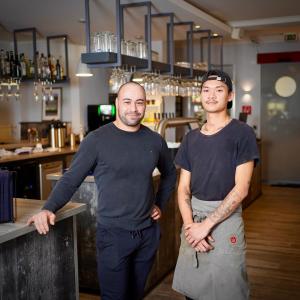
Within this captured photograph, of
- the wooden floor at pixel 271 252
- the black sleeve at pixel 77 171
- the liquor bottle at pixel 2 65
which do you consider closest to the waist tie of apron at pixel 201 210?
the black sleeve at pixel 77 171

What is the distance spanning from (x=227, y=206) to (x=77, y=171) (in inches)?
31.5

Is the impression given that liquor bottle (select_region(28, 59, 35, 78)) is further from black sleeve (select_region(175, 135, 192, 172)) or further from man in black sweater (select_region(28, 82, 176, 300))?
black sleeve (select_region(175, 135, 192, 172))

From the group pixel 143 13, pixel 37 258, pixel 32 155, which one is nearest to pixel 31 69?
pixel 32 155

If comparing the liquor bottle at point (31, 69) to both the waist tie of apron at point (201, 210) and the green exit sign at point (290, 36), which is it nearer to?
the green exit sign at point (290, 36)

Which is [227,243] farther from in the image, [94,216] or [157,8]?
[157,8]

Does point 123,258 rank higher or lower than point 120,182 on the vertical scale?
lower

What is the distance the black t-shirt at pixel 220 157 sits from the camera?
2.17 meters

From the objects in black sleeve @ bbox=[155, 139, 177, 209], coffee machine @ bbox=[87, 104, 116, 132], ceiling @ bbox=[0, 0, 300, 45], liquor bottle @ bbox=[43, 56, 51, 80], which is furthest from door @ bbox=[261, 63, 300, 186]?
black sleeve @ bbox=[155, 139, 177, 209]

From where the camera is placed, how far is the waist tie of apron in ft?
7.33

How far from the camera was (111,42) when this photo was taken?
4.44 meters

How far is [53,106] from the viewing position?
26.9 feet

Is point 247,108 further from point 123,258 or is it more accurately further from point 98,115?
point 123,258

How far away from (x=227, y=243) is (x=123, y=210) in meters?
0.57

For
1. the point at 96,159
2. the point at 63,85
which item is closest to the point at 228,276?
the point at 96,159
